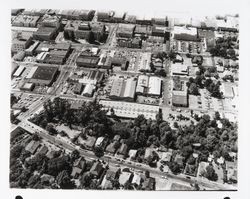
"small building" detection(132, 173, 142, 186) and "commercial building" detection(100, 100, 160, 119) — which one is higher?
"commercial building" detection(100, 100, 160, 119)

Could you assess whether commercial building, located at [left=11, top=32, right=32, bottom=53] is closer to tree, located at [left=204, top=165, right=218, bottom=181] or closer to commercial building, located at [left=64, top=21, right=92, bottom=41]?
commercial building, located at [left=64, top=21, right=92, bottom=41]

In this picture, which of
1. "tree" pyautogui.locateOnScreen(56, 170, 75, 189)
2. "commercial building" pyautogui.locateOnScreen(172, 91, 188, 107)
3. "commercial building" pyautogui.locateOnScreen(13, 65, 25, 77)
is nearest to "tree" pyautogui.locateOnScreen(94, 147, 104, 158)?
"tree" pyautogui.locateOnScreen(56, 170, 75, 189)

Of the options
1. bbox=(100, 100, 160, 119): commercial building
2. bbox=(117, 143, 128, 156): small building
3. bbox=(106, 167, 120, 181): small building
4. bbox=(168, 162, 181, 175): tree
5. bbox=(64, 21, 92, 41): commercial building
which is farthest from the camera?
bbox=(64, 21, 92, 41): commercial building

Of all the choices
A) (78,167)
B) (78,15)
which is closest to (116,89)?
(78,167)

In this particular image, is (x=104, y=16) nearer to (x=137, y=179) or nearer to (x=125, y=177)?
(x=125, y=177)

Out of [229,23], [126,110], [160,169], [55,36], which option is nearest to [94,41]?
[55,36]

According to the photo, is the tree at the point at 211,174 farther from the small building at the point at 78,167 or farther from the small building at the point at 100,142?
the small building at the point at 78,167

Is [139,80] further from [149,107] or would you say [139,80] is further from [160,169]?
[160,169]
